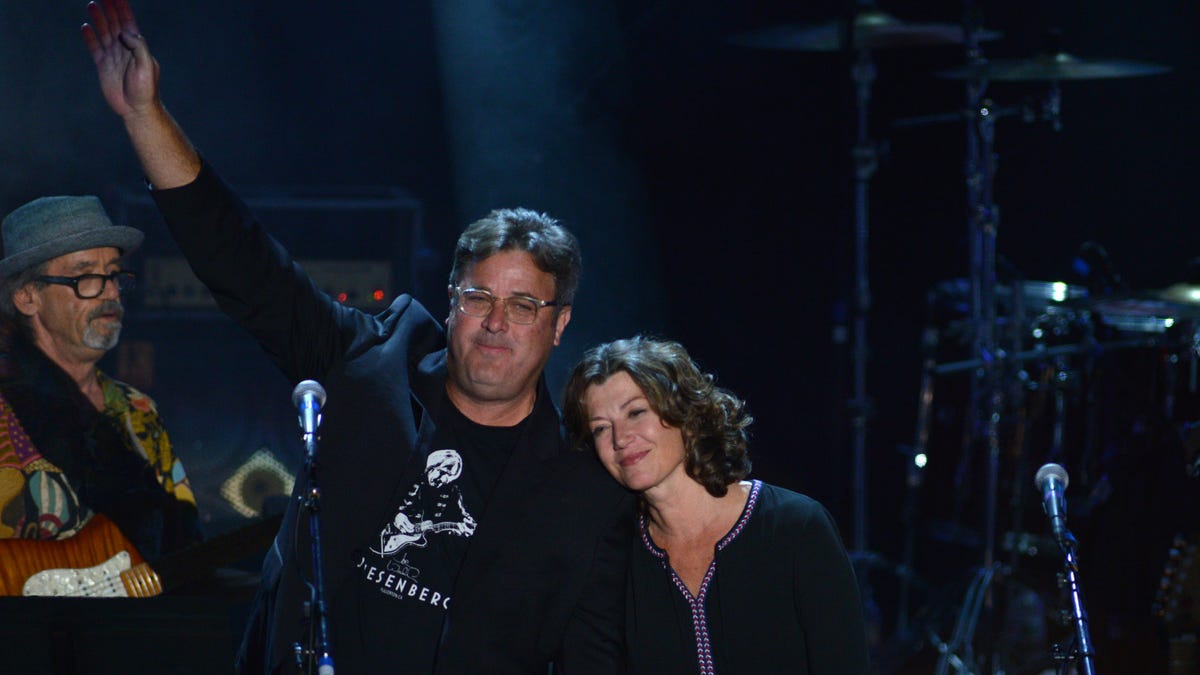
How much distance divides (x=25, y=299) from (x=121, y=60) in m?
1.40

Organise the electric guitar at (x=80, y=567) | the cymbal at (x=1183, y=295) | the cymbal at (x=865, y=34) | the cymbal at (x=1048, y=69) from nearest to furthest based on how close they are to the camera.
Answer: the electric guitar at (x=80, y=567) < the cymbal at (x=1183, y=295) < the cymbal at (x=1048, y=69) < the cymbal at (x=865, y=34)

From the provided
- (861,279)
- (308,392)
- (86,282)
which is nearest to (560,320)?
(308,392)

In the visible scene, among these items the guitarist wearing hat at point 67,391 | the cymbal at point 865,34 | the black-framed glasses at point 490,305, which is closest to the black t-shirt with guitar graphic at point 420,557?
the black-framed glasses at point 490,305

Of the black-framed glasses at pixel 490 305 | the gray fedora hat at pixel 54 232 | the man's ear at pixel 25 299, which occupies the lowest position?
the man's ear at pixel 25 299

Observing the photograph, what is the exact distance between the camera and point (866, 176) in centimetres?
621

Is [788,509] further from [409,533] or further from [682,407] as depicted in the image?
[409,533]

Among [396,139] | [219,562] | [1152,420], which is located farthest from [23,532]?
[1152,420]

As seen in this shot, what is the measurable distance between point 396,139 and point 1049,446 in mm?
3106

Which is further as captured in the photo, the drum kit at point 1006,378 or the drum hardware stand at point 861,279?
the drum hardware stand at point 861,279

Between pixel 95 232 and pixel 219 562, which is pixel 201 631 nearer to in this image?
pixel 219 562

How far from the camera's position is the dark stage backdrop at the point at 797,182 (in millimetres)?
5184

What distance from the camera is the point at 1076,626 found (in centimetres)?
268

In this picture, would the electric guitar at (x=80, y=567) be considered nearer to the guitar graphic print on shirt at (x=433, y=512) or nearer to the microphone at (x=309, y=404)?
the guitar graphic print on shirt at (x=433, y=512)

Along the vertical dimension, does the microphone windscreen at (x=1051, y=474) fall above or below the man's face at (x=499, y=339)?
below
